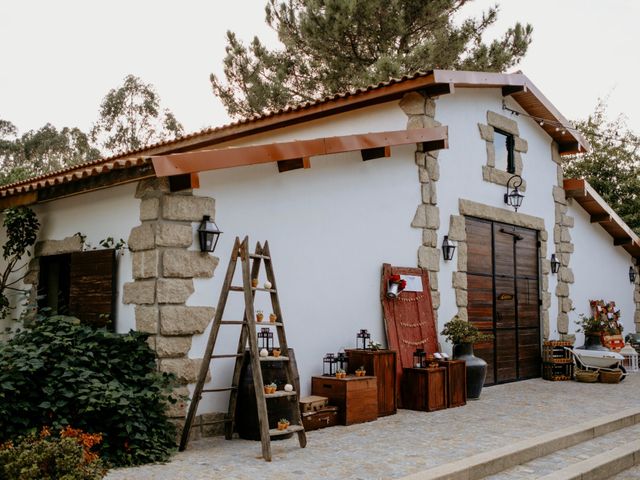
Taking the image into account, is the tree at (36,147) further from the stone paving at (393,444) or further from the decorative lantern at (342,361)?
the stone paving at (393,444)

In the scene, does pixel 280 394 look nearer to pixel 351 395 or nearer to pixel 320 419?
pixel 320 419

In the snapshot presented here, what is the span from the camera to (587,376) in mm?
10484

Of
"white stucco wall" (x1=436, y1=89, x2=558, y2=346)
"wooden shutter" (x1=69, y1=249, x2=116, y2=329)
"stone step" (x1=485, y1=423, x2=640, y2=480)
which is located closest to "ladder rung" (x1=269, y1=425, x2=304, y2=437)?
"stone step" (x1=485, y1=423, x2=640, y2=480)

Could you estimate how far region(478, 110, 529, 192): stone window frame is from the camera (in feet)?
33.2

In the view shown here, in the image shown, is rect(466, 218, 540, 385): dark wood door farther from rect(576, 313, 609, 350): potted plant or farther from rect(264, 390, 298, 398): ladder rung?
rect(264, 390, 298, 398): ladder rung

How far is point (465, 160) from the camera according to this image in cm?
966

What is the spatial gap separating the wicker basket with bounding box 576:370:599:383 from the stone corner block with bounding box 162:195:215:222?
23.9ft

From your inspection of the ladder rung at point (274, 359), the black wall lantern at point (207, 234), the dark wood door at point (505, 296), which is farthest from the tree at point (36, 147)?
the ladder rung at point (274, 359)

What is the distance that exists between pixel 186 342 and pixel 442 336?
414 centimetres

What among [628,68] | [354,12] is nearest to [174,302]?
[628,68]

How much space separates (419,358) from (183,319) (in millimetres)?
3327

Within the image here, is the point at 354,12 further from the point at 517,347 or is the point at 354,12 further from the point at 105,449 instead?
the point at 105,449

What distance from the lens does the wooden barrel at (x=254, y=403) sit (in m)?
5.80

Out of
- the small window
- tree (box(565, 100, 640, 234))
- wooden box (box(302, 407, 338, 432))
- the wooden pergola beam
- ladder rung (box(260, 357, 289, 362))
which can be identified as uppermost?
tree (box(565, 100, 640, 234))
